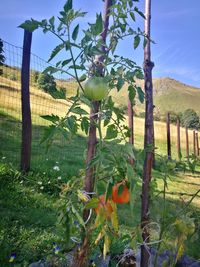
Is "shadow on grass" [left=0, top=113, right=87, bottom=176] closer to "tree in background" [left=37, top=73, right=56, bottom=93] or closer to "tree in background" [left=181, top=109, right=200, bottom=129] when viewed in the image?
"tree in background" [left=37, top=73, right=56, bottom=93]

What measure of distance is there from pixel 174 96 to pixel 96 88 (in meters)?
115

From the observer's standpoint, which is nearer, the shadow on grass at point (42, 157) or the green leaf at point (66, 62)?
the green leaf at point (66, 62)

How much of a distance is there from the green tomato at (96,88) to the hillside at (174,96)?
96.9 m

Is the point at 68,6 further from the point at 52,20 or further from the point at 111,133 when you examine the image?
the point at 111,133

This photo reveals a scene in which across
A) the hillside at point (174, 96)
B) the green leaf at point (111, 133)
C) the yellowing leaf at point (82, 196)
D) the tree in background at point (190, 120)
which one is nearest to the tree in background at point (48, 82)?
the green leaf at point (111, 133)

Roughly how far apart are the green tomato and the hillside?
96899 mm

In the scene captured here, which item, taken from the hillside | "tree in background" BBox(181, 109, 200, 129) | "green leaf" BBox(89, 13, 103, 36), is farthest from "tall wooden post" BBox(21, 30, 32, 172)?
the hillside

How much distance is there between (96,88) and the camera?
1.08m

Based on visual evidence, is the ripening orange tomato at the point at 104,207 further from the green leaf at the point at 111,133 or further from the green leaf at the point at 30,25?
the green leaf at the point at 30,25

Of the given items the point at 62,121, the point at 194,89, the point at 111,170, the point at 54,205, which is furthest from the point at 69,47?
the point at 194,89

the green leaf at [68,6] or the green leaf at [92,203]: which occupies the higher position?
the green leaf at [68,6]

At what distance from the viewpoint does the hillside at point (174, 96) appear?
334 feet

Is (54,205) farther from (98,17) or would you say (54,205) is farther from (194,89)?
(194,89)

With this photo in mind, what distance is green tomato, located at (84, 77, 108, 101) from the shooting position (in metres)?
1.08
